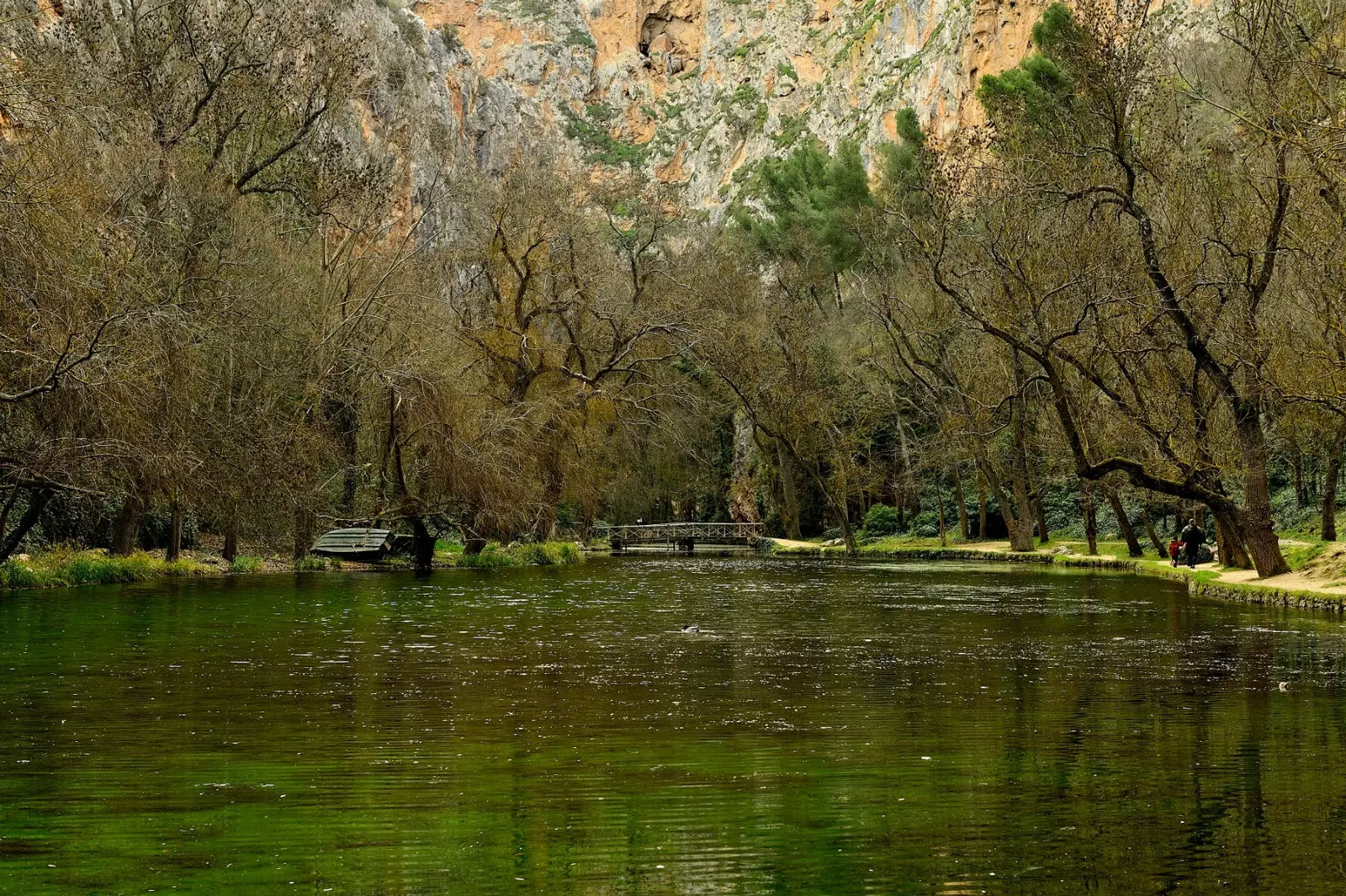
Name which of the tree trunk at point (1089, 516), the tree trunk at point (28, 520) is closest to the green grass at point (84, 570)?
the tree trunk at point (28, 520)

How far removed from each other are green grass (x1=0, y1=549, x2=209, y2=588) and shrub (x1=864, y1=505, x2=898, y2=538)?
3285cm

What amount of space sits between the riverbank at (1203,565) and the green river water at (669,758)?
13.4 ft

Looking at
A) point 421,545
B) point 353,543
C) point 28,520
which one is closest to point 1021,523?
point 421,545

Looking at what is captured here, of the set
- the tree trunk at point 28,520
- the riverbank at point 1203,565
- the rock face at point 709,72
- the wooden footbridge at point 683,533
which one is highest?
the rock face at point 709,72

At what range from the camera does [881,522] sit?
60.1 meters

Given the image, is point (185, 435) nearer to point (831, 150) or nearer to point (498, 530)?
point (498, 530)

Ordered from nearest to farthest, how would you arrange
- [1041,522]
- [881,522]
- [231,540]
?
[231,540]
[1041,522]
[881,522]

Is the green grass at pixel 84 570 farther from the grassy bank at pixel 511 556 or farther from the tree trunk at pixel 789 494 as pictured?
the tree trunk at pixel 789 494

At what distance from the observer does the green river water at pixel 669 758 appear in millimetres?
6535

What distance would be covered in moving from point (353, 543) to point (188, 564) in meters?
5.72

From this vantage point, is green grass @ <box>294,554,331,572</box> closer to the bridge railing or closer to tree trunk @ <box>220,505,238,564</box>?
tree trunk @ <box>220,505,238,564</box>

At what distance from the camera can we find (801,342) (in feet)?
190

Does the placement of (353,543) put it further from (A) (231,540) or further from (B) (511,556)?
(B) (511,556)

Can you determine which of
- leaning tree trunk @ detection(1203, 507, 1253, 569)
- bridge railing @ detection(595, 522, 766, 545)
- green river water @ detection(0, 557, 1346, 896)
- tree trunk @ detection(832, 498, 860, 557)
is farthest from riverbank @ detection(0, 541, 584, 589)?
bridge railing @ detection(595, 522, 766, 545)
